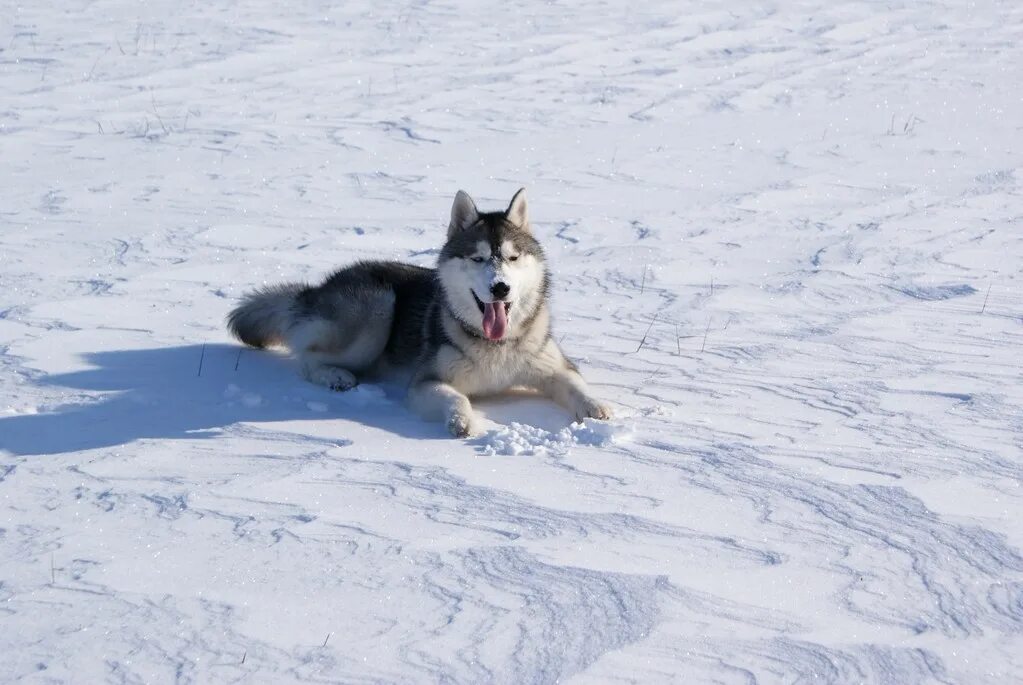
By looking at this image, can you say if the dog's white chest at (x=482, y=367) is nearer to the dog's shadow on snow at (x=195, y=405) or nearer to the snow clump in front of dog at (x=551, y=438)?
the dog's shadow on snow at (x=195, y=405)

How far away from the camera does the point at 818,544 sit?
449 cm

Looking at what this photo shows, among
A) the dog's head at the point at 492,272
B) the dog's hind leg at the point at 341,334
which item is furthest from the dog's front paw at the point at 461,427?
the dog's hind leg at the point at 341,334

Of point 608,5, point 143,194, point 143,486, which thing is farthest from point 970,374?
point 608,5

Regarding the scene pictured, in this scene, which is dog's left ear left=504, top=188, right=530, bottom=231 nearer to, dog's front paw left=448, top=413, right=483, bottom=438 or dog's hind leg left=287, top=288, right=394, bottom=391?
dog's hind leg left=287, top=288, right=394, bottom=391

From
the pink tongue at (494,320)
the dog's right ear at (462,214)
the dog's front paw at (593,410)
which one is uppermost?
the dog's right ear at (462,214)

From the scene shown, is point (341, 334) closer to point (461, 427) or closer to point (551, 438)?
point (461, 427)

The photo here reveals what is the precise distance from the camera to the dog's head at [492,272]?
6012 mm

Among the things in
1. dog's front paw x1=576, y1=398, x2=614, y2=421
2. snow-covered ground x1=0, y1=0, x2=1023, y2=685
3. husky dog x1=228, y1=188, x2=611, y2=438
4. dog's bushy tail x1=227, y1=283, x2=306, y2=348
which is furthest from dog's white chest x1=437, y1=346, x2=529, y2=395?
dog's bushy tail x1=227, y1=283, x2=306, y2=348

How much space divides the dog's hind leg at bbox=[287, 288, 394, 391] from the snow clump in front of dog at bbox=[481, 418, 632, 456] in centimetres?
118

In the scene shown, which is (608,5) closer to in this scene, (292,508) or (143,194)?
(143,194)

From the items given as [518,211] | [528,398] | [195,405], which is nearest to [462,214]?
[518,211]

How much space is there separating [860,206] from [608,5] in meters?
8.08

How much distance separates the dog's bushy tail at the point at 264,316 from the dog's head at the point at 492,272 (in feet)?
2.98

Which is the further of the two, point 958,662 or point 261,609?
point 261,609
